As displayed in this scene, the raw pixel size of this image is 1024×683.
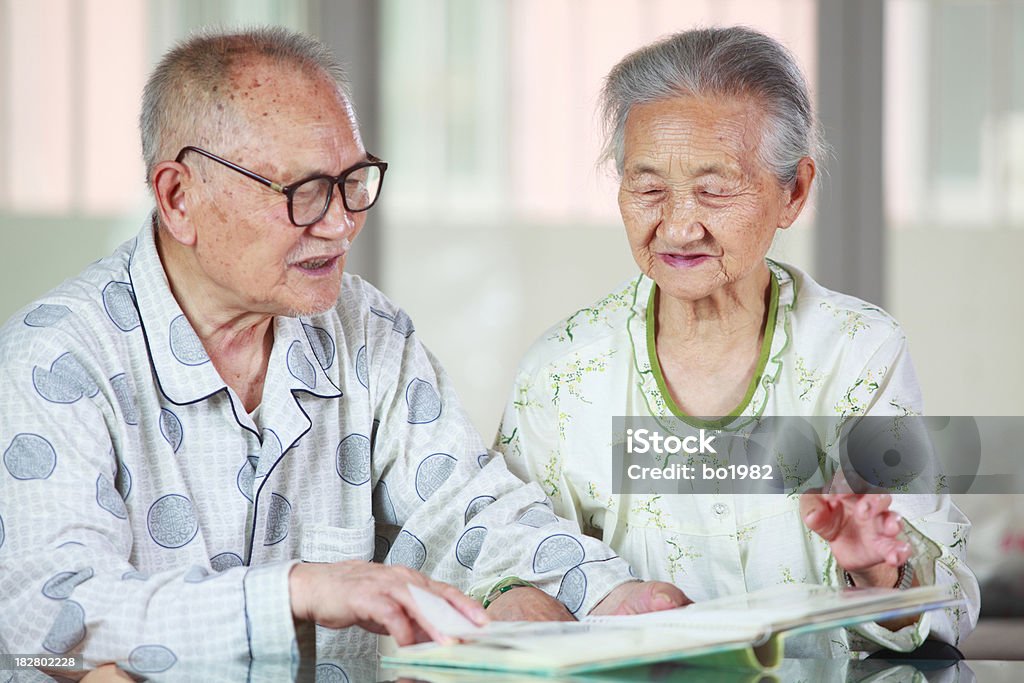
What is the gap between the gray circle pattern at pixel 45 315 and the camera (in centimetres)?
133

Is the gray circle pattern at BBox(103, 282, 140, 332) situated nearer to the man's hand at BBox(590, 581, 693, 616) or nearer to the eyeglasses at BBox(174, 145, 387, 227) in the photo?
the eyeglasses at BBox(174, 145, 387, 227)

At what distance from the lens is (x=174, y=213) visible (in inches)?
56.0

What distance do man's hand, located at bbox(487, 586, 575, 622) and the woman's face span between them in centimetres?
46

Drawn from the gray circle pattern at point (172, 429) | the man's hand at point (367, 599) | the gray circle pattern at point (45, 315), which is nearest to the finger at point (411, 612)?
the man's hand at point (367, 599)

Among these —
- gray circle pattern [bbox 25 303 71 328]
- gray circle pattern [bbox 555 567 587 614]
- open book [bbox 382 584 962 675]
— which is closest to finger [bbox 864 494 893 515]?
open book [bbox 382 584 962 675]

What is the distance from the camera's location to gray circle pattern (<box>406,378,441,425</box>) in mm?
1588

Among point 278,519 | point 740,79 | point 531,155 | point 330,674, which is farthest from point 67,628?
point 531,155

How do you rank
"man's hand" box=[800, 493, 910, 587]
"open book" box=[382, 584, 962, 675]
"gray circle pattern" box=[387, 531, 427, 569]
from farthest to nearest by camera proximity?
1. "gray circle pattern" box=[387, 531, 427, 569]
2. "man's hand" box=[800, 493, 910, 587]
3. "open book" box=[382, 584, 962, 675]

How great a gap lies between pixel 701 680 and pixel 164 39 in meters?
2.77

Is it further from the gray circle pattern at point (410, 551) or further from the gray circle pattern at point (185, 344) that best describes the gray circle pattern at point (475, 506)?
the gray circle pattern at point (185, 344)

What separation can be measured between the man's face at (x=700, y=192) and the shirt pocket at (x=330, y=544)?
530mm

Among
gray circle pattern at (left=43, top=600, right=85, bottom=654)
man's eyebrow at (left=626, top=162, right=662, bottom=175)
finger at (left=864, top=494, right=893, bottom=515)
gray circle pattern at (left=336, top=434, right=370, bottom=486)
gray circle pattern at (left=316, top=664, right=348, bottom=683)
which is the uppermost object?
man's eyebrow at (left=626, top=162, right=662, bottom=175)

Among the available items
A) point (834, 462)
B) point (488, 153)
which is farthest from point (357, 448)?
point (488, 153)

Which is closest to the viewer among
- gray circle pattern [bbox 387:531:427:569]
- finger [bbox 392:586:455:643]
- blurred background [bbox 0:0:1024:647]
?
finger [bbox 392:586:455:643]
